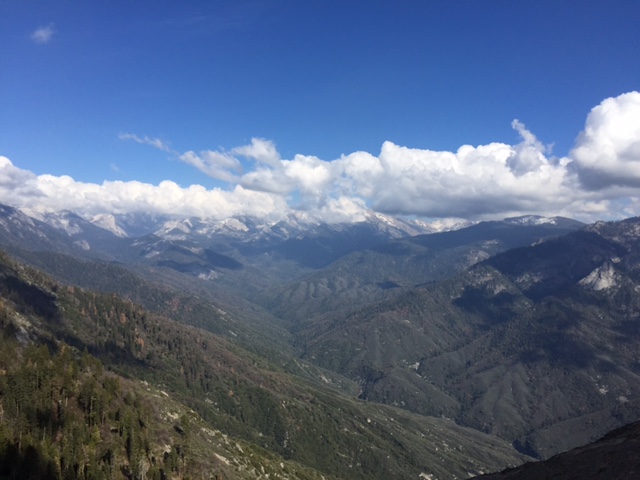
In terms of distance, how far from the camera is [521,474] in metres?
88.6

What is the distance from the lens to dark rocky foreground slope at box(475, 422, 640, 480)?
68.4 meters

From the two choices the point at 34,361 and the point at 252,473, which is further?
the point at 252,473

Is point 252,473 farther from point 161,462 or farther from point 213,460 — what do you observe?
point 161,462

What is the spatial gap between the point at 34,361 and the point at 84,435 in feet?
138

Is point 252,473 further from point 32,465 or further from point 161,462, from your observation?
point 32,465

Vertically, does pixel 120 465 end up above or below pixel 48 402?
below

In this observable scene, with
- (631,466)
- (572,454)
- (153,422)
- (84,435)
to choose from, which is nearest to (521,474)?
(572,454)

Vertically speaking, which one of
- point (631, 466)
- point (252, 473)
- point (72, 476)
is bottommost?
point (252, 473)

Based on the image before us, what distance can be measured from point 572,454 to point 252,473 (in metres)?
121

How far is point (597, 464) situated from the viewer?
74.5 m

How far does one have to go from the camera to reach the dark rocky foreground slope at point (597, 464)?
68375 millimetres

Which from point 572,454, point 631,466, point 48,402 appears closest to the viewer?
point 631,466

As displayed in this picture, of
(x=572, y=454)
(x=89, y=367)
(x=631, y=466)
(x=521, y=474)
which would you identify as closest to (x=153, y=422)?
(x=89, y=367)

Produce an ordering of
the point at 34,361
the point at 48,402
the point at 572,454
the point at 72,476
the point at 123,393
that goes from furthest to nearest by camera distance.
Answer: the point at 123,393 → the point at 34,361 → the point at 48,402 → the point at 72,476 → the point at 572,454
